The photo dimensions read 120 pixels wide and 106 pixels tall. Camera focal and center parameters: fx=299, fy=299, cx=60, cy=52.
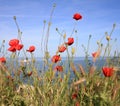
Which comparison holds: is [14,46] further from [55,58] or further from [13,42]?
[55,58]

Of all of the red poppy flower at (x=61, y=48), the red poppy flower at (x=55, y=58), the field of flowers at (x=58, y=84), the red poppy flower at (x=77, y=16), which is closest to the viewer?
the field of flowers at (x=58, y=84)

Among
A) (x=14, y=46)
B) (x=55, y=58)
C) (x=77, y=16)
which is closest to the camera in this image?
(x=55, y=58)

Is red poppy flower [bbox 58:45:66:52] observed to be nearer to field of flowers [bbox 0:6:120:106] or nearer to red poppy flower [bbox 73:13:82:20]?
field of flowers [bbox 0:6:120:106]

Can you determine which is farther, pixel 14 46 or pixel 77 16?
pixel 77 16

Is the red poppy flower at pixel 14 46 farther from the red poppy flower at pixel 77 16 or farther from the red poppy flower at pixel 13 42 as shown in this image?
the red poppy flower at pixel 77 16

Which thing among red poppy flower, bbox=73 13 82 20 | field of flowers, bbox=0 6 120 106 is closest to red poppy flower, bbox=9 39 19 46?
field of flowers, bbox=0 6 120 106

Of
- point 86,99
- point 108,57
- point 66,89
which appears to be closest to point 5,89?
point 66,89

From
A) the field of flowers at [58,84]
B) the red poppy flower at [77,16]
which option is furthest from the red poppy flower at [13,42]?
the red poppy flower at [77,16]

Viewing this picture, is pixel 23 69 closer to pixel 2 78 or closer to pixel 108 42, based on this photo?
pixel 2 78

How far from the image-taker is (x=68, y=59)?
4016 mm

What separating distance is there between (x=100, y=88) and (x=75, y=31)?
1.55 meters

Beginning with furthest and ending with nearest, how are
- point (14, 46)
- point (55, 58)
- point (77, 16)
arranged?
point (77, 16)
point (14, 46)
point (55, 58)

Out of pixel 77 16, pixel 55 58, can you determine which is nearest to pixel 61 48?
pixel 55 58

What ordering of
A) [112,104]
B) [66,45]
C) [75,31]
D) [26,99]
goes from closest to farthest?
[112,104] < [26,99] < [66,45] < [75,31]
